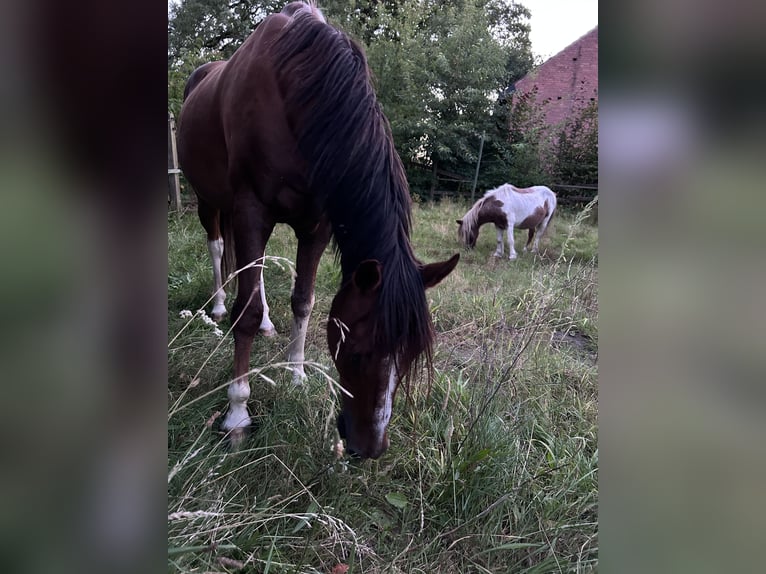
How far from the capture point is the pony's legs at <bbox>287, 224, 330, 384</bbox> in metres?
2.54

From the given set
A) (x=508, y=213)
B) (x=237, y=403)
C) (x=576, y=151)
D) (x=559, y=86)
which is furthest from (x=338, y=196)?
(x=559, y=86)

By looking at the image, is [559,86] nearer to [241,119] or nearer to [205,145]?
[205,145]

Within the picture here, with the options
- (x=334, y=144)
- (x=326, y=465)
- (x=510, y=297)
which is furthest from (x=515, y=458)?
(x=510, y=297)

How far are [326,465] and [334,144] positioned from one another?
49.4 inches

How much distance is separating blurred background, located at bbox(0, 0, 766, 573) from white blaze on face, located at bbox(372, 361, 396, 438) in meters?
1.08

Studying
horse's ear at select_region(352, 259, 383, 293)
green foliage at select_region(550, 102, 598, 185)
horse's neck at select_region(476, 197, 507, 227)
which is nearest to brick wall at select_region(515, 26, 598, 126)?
green foliage at select_region(550, 102, 598, 185)

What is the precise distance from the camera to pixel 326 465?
163cm

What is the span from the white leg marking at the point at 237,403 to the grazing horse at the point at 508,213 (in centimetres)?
539

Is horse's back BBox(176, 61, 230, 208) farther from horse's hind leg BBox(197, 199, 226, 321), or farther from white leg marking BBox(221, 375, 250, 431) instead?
white leg marking BBox(221, 375, 250, 431)

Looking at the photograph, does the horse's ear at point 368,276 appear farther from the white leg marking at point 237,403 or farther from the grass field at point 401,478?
the white leg marking at point 237,403

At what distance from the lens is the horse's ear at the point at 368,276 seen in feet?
5.09

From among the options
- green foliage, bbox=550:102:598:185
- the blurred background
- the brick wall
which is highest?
the brick wall
